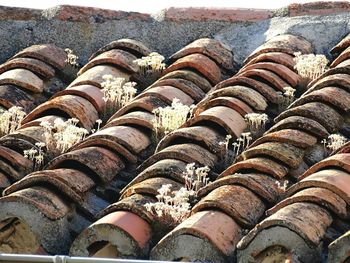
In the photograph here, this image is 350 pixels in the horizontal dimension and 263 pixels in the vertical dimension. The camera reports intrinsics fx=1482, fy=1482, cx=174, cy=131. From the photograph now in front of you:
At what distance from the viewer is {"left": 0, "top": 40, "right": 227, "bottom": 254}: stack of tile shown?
8516 millimetres

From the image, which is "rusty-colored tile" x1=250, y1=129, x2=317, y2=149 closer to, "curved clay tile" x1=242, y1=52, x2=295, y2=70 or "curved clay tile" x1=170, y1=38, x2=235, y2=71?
"curved clay tile" x1=242, y1=52, x2=295, y2=70

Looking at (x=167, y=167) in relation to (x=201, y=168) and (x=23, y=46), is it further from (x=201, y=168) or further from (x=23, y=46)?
(x=23, y=46)

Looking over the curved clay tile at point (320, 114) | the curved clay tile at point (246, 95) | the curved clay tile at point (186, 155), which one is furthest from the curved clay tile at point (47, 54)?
the curved clay tile at point (320, 114)

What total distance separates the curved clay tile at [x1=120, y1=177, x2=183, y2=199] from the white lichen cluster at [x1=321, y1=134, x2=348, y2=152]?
3.28 feet

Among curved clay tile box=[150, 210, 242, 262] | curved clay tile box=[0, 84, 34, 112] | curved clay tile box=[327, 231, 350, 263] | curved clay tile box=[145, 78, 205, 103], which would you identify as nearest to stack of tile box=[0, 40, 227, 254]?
curved clay tile box=[145, 78, 205, 103]

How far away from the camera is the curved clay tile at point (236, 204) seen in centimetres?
829

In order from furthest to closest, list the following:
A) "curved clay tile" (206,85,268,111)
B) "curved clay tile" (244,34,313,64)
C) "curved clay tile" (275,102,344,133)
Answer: "curved clay tile" (244,34,313,64) < "curved clay tile" (206,85,268,111) < "curved clay tile" (275,102,344,133)

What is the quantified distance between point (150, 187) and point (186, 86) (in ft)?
6.28

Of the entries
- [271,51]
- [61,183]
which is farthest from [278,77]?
[61,183]

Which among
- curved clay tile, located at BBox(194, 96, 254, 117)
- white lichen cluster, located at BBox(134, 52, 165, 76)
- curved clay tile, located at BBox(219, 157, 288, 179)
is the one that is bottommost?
curved clay tile, located at BBox(219, 157, 288, 179)

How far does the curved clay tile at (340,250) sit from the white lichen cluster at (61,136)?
98.7 inches

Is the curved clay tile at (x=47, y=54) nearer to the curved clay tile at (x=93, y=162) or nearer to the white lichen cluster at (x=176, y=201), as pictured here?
the curved clay tile at (x=93, y=162)

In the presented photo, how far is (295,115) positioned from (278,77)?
1031 mm

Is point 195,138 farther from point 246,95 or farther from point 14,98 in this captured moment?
point 14,98
